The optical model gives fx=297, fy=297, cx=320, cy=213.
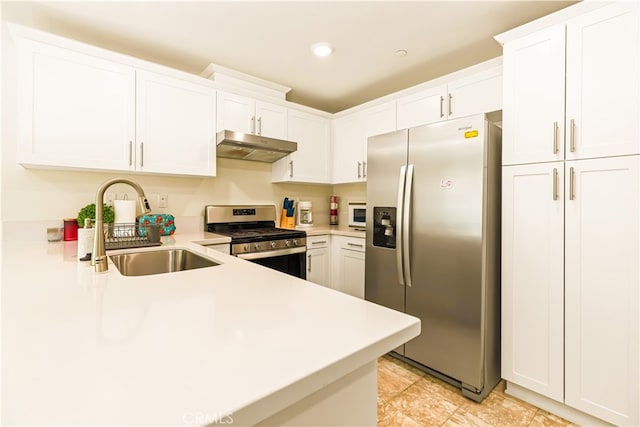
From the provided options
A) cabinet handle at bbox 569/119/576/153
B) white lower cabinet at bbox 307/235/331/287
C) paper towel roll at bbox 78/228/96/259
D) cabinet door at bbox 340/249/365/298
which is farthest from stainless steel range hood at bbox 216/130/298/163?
cabinet handle at bbox 569/119/576/153

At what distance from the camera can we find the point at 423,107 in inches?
102

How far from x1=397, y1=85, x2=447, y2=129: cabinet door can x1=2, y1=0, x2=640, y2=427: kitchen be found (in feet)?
2.93

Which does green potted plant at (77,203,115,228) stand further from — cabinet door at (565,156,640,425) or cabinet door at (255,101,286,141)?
cabinet door at (565,156,640,425)

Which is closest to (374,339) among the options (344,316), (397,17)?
(344,316)

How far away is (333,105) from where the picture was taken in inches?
142

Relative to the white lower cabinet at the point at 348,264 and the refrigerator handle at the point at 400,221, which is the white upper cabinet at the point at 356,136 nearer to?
the white lower cabinet at the point at 348,264

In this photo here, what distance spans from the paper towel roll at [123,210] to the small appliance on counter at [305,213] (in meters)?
1.66

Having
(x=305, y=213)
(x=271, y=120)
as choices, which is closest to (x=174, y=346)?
(x=271, y=120)

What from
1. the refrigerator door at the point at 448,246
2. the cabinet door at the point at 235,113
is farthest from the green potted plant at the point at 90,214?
the refrigerator door at the point at 448,246

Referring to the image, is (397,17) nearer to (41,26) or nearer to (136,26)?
(136,26)

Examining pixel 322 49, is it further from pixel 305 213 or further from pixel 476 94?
pixel 305 213

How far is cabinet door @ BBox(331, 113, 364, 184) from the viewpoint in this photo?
3111 mm

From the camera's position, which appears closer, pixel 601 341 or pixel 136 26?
pixel 601 341

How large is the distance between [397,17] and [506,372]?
2334mm
